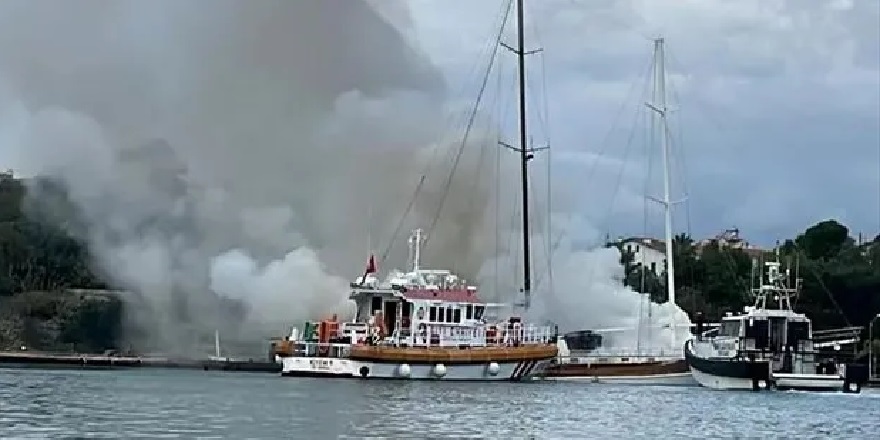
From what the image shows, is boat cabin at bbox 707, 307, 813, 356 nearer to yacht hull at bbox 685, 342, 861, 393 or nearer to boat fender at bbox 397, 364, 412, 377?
yacht hull at bbox 685, 342, 861, 393

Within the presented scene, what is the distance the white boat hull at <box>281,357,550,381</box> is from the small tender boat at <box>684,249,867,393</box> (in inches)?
532

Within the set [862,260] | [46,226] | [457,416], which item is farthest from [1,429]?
[862,260]

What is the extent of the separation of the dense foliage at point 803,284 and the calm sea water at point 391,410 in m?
46.8

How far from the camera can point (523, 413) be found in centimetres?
6219

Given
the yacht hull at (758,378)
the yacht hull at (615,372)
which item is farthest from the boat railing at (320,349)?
the yacht hull at (758,378)

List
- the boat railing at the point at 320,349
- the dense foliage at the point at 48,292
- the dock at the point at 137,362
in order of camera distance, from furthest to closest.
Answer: the dense foliage at the point at 48,292, the dock at the point at 137,362, the boat railing at the point at 320,349

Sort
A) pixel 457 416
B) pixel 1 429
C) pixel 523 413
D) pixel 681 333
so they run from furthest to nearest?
1. pixel 681 333
2. pixel 523 413
3. pixel 457 416
4. pixel 1 429

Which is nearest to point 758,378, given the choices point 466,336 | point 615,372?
point 615,372

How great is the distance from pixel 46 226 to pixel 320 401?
7179 cm

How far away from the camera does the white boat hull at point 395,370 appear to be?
88750 mm

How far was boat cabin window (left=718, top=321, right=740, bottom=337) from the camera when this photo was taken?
332 ft

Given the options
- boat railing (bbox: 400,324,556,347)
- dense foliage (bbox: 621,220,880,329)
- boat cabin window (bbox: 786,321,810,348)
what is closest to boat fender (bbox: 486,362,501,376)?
boat railing (bbox: 400,324,556,347)

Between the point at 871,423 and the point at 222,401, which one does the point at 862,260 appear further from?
the point at 222,401

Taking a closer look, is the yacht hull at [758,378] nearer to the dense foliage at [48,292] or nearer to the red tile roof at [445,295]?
the red tile roof at [445,295]
